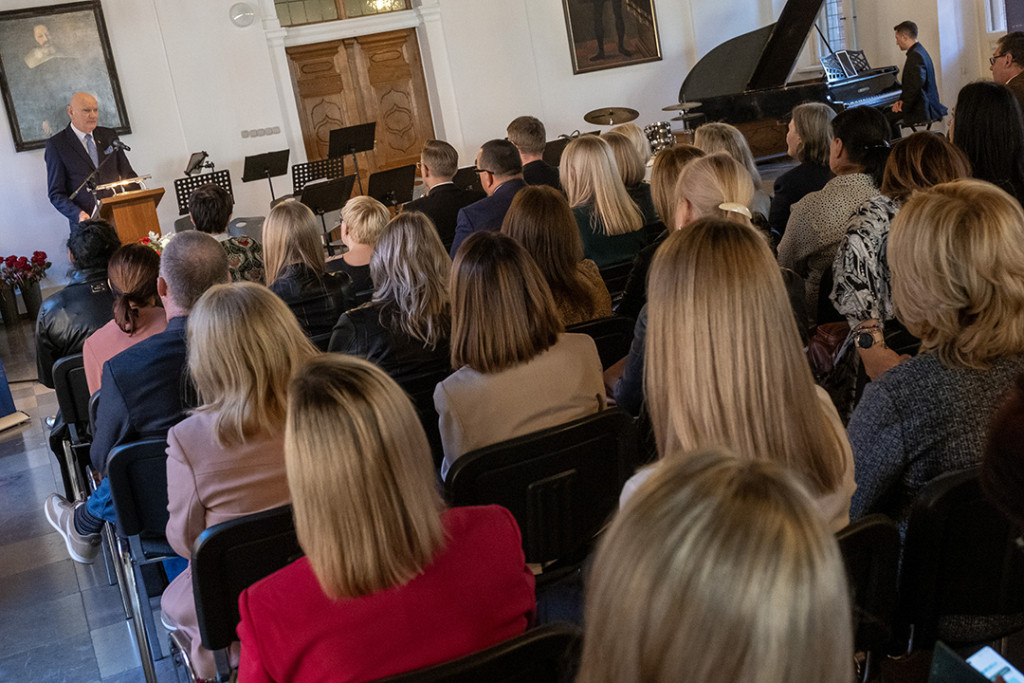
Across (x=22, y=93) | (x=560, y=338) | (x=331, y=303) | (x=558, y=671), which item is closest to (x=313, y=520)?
(x=558, y=671)

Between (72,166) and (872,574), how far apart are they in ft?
26.9

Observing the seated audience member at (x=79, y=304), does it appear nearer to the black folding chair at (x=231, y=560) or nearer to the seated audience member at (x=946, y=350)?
the black folding chair at (x=231, y=560)

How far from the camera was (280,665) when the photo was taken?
138cm

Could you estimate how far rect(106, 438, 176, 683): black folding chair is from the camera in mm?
2428

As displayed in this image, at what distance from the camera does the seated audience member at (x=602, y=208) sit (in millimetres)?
4172

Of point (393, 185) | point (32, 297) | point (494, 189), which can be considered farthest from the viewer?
point (32, 297)

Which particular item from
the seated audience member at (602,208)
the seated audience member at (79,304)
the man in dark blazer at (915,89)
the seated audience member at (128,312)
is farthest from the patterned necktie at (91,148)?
the man in dark blazer at (915,89)

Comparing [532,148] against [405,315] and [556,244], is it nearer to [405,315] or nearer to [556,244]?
[556,244]

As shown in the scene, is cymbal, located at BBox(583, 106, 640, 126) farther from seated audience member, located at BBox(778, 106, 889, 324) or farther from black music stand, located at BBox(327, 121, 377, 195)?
seated audience member, located at BBox(778, 106, 889, 324)

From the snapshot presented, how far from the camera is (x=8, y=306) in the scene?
9.34 metres

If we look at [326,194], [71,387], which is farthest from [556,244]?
[326,194]

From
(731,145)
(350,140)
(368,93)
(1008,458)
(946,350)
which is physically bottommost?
(946,350)

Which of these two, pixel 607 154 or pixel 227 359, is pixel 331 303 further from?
pixel 227 359

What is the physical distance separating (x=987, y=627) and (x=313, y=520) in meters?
1.37
